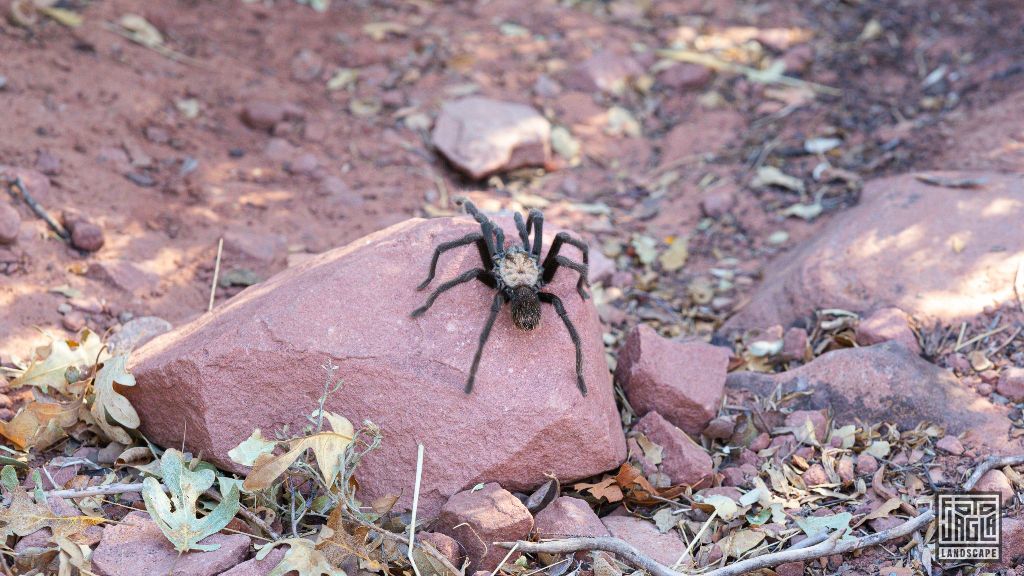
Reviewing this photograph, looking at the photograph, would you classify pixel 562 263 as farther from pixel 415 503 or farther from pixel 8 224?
pixel 8 224

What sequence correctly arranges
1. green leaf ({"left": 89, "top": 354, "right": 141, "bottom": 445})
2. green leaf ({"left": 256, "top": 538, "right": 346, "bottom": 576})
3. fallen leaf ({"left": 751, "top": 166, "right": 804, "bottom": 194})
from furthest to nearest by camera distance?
fallen leaf ({"left": 751, "top": 166, "right": 804, "bottom": 194}) → green leaf ({"left": 89, "top": 354, "right": 141, "bottom": 445}) → green leaf ({"left": 256, "top": 538, "right": 346, "bottom": 576})

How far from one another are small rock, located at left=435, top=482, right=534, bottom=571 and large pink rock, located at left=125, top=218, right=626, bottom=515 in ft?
0.57

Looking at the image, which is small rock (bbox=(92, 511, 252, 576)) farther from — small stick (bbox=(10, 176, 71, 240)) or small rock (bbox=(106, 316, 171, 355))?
small stick (bbox=(10, 176, 71, 240))

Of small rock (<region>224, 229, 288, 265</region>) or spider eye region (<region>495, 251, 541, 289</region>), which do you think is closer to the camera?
spider eye region (<region>495, 251, 541, 289</region>)

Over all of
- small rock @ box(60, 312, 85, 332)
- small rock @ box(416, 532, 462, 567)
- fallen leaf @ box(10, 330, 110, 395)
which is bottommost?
small rock @ box(416, 532, 462, 567)

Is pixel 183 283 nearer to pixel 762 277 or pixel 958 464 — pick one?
pixel 762 277

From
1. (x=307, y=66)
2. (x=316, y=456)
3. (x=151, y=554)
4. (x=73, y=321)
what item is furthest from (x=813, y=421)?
(x=307, y=66)

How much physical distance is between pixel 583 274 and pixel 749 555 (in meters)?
1.55

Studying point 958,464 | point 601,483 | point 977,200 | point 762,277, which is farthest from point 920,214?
point 601,483

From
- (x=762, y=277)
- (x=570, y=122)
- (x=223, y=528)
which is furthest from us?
(x=570, y=122)

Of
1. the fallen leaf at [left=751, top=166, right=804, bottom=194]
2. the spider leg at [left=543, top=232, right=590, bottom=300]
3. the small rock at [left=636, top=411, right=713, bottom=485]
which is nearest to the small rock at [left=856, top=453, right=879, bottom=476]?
the small rock at [left=636, top=411, right=713, bottom=485]

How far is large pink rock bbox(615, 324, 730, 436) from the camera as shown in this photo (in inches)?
180

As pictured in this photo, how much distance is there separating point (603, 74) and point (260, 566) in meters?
6.14

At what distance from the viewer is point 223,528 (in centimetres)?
365
